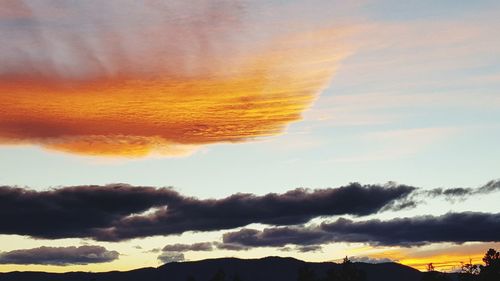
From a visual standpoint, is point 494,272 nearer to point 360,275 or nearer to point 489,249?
point 489,249

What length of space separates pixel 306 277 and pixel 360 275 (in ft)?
48.6

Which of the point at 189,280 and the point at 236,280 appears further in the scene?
the point at 189,280

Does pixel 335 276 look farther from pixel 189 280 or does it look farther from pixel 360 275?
pixel 189 280

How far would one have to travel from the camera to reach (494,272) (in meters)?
134

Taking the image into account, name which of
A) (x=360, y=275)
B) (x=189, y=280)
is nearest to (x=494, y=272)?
(x=360, y=275)

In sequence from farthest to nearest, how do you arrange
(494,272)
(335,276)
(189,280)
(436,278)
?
(189,280)
(335,276)
(436,278)
(494,272)

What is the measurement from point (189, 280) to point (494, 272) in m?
73.6

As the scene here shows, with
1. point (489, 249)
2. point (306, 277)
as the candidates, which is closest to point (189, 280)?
point (306, 277)

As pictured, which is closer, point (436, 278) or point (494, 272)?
point (494, 272)

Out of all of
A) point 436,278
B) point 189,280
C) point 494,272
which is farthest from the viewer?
point 189,280

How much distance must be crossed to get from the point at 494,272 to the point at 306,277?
4002 cm

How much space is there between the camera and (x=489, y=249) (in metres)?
137

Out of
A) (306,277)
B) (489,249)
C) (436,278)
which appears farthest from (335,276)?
(489,249)

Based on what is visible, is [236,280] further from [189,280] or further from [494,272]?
[494,272]
